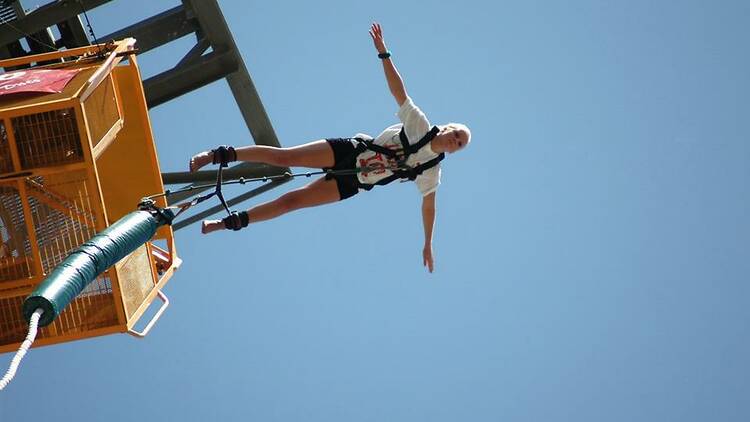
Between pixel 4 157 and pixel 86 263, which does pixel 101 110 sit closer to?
pixel 4 157

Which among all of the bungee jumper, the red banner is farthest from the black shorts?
the red banner

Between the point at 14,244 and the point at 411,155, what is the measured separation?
10.4 ft

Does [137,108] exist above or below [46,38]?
below

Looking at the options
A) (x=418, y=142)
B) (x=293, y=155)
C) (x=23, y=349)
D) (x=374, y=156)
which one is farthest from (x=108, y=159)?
(x=23, y=349)

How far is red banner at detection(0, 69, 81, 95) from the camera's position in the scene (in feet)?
24.0

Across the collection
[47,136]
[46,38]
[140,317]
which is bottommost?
[140,317]

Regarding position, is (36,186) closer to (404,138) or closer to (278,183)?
(404,138)

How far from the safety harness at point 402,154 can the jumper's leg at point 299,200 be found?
1.02ft

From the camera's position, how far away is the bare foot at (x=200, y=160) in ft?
25.9

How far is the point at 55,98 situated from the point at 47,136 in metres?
0.28

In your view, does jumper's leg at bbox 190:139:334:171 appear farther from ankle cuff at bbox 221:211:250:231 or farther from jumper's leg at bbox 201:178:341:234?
ankle cuff at bbox 221:211:250:231

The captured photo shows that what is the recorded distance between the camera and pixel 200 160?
7.93 m

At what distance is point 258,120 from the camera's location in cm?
1125

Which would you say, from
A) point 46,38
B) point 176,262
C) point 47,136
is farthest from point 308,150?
point 46,38
